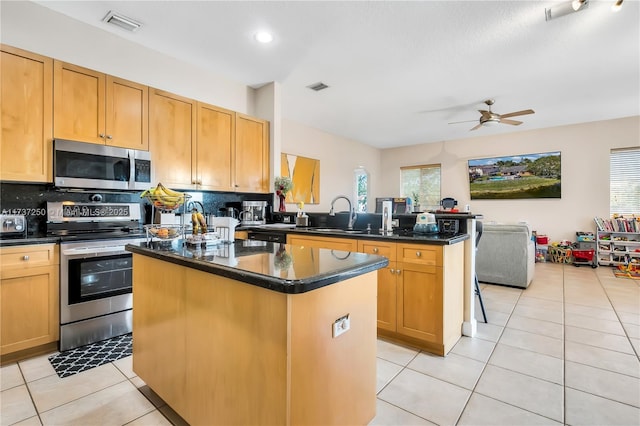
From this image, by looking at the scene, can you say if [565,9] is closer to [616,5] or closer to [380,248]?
[616,5]

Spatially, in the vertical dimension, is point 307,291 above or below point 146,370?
above

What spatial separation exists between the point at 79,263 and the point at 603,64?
592 cm

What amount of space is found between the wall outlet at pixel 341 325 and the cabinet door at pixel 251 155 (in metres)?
→ 3.05

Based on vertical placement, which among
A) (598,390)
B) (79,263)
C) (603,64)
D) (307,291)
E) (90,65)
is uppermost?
(603,64)

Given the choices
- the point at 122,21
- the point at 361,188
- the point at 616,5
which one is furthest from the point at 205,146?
the point at 361,188

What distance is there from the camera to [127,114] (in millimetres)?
3021

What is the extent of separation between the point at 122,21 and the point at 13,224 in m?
2.03

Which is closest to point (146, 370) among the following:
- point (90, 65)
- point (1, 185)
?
point (1, 185)

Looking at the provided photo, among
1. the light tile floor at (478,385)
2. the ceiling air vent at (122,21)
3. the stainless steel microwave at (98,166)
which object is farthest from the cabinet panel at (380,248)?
the ceiling air vent at (122,21)

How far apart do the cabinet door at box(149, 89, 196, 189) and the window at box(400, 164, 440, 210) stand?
6.22 m

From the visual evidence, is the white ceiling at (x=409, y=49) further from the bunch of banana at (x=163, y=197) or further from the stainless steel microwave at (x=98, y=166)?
the bunch of banana at (x=163, y=197)

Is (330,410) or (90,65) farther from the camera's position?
(90,65)

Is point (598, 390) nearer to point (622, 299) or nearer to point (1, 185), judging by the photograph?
point (622, 299)

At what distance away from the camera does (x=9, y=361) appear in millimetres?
2240
